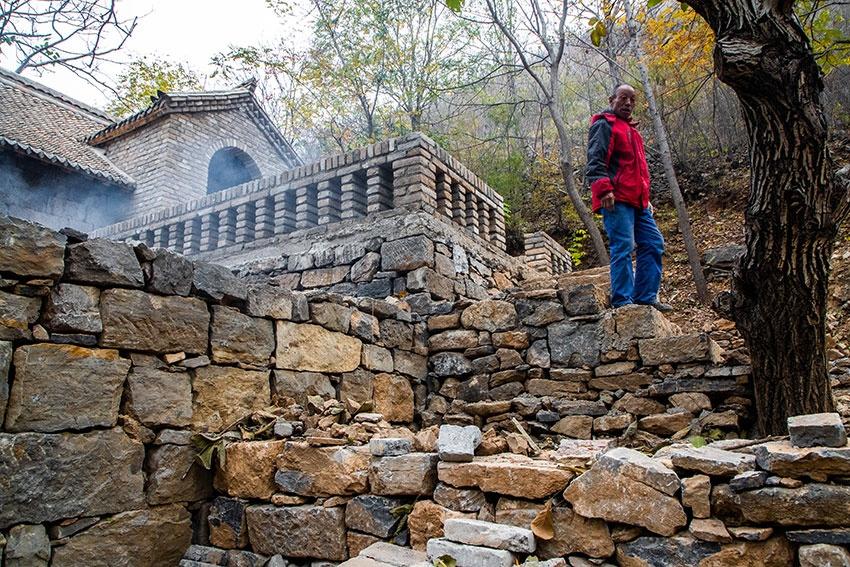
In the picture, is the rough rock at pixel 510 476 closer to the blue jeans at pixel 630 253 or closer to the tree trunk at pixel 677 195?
the blue jeans at pixel 630 253

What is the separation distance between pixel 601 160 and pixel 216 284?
2992mm

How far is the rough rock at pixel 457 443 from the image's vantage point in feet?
8.34

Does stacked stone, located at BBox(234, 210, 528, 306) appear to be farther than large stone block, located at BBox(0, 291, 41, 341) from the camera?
Yes

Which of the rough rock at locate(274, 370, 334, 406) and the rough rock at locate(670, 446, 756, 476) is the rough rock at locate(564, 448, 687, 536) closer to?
the rough rock at locate(670, 446, 756, 476)

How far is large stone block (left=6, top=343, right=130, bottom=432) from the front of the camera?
2527 millimetres

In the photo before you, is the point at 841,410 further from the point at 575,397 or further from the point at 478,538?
the point at 478,538

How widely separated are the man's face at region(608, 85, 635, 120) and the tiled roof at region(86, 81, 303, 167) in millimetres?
9579

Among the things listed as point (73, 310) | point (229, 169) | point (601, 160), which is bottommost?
point (73, 310)

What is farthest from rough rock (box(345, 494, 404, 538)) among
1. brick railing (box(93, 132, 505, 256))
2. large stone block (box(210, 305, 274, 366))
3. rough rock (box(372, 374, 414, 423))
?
brick railing (box(93, 132, 505, 256))

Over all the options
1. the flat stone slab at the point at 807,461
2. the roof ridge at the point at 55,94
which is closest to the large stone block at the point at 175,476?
the flat stone slab at the point at 807,461

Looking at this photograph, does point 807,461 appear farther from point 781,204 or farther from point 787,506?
point 781,204

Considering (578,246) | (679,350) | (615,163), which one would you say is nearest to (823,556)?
(679,350)

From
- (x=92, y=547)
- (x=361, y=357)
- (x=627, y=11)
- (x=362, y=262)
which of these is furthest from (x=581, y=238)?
(x=92, y=547)

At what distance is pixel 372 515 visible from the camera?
2.68m
